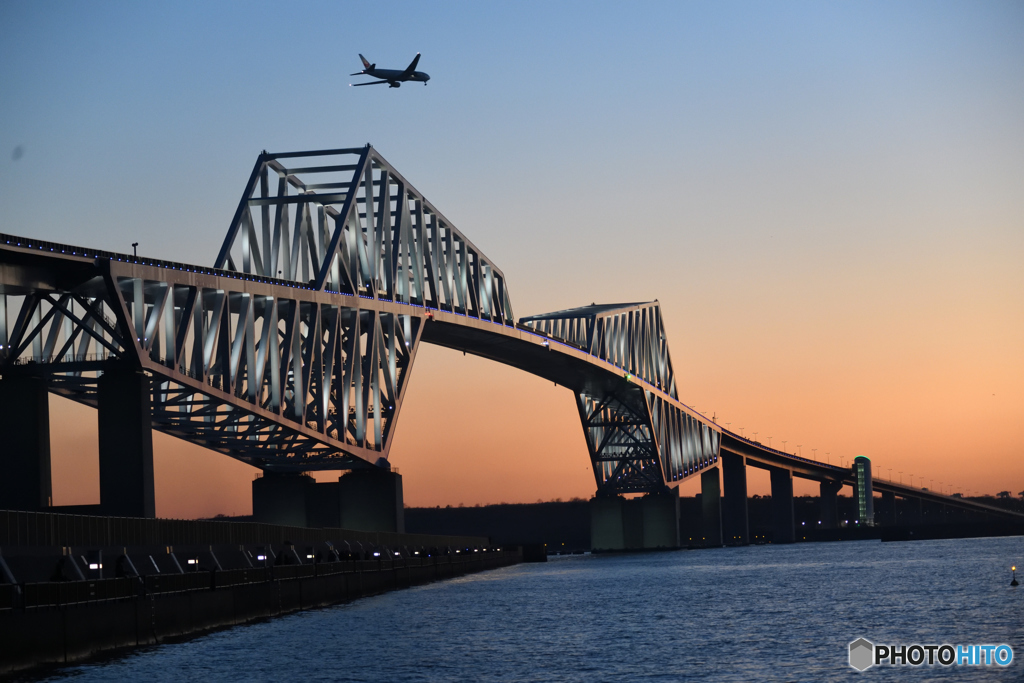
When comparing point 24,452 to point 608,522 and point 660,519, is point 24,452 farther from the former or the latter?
point 660,519

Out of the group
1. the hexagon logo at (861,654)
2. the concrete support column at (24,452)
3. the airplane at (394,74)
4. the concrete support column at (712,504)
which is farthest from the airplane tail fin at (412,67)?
the concrete support column at (712,504)

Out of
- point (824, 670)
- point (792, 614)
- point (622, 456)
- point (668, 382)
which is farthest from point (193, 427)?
point (668, 382)

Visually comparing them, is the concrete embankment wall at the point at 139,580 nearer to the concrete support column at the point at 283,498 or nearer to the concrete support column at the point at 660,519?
the concrete support column at the point at 283,498

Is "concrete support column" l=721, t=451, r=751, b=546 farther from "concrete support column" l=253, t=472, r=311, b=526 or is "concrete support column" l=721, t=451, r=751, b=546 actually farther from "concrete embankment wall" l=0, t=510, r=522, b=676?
"concrete embankment wall" l=0, t=510, r=522, b=676

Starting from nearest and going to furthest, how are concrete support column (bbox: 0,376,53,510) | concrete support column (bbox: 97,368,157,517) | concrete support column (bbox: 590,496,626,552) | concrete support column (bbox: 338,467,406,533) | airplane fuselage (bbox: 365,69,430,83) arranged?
concrete support column (bbox: 0,376,53,510) → concrete support column (bbox: 97,368,157,517) → airplane fuselage (bbox: 365,69,430,83) → concrete support column (bbox: 338,467,406,533) → concrete support column (bbox: 590,496,626,552)

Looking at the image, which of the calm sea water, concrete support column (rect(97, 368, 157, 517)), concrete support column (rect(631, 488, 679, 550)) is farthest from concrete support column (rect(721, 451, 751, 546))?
concrete support column (rect(97, 368, 157, 517))

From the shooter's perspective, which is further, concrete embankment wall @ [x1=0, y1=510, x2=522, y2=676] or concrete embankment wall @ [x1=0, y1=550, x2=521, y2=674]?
concrete embankment wall @ [x1=0, y1=510, x2=522, y2=676]

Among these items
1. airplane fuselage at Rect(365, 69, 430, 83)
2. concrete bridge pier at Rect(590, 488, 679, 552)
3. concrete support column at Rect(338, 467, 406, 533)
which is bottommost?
concrete bridge pier at Rect(590, 488, 679, 552)
